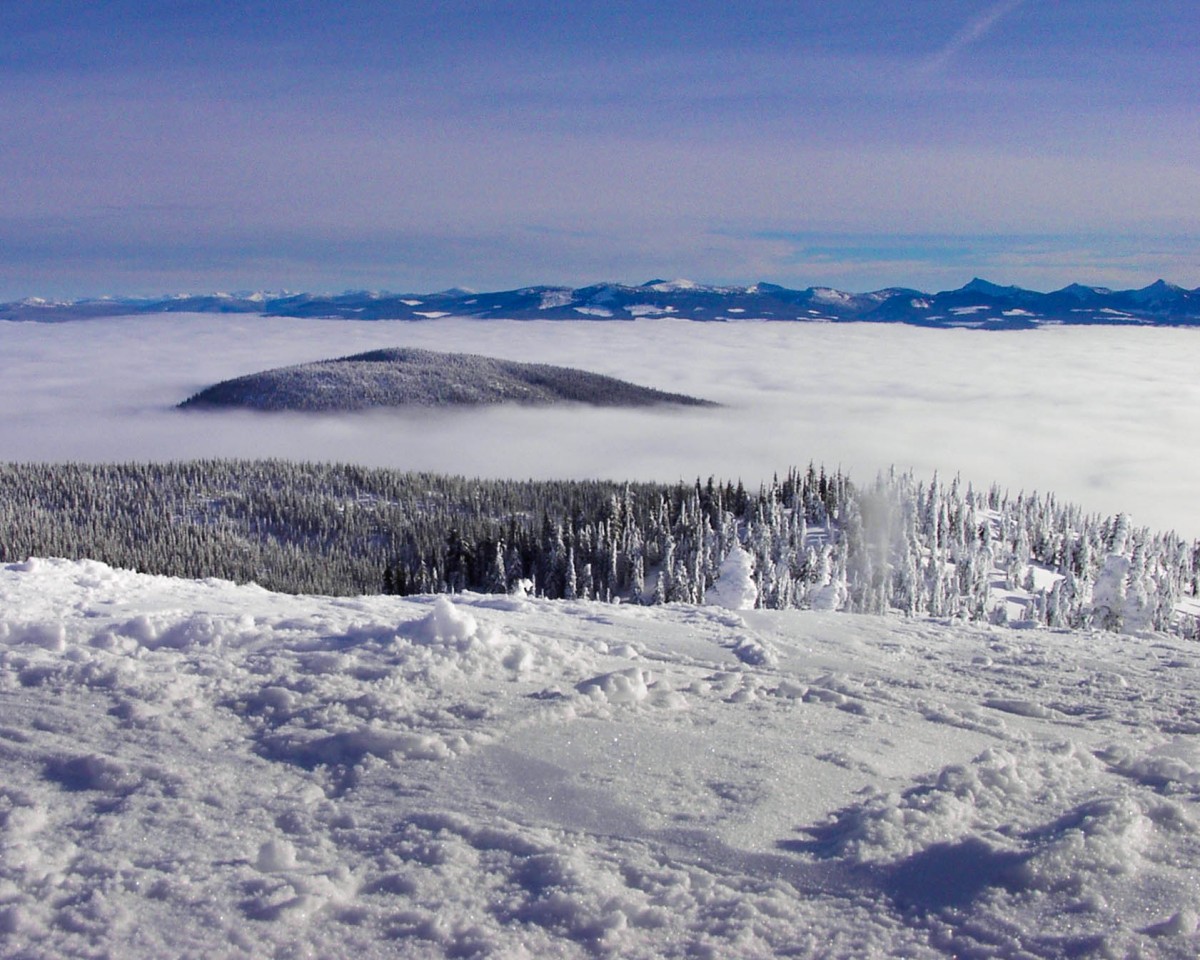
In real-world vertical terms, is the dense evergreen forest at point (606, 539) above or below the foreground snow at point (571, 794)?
below

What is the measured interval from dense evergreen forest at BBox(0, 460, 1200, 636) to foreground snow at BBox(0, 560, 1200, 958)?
62.4 m

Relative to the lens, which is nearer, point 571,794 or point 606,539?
point 571,794

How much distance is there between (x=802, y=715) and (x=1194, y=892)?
4723 mm

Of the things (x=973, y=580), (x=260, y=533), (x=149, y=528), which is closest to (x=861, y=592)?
(x=973, y=580)

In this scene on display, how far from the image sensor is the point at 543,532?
404 feet

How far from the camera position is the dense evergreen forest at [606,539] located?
10144cm

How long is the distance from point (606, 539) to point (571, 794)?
355 ft

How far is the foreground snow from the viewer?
704 cm

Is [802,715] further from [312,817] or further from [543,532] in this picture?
[543,532]

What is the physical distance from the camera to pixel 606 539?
117 meters

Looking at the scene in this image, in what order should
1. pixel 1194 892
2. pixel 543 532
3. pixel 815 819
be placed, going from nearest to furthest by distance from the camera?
pixel 1194 892
pixel 815 819
pixel 543 532

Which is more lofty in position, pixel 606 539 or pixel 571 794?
pixel 571 794

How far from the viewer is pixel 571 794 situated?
9.05 metres

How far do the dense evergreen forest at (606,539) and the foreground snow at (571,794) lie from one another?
6238cm
